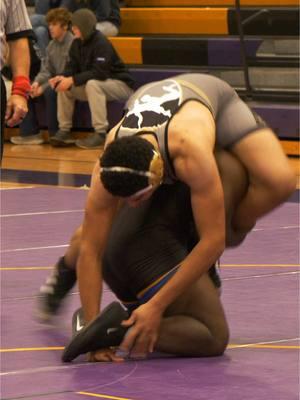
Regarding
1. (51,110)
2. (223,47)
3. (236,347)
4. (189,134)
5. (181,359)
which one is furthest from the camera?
(51,110)

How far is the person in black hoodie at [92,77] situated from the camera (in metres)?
9.06

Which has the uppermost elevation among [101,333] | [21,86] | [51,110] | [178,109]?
[178,109]

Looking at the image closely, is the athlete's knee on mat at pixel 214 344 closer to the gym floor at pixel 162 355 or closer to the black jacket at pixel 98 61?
the gym floor at pixel 162 355

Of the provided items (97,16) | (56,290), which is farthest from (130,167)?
(97,16)

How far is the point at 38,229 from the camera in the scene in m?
5.75

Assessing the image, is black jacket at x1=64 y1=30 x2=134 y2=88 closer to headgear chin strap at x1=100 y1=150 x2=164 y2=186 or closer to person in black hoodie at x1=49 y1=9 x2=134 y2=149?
person in black hoodie at x1=49 y1=9 x2=134 y2=149

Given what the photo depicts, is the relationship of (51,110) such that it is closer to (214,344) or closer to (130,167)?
(214,344)

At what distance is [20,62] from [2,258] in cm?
110

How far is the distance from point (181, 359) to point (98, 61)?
19.0 feet

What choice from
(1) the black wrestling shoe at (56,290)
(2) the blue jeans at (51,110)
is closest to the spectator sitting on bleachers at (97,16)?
(2) the blue jeans at (51,110)

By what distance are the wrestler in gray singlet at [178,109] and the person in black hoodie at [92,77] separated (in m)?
5.23

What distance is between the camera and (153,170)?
10.8 ft

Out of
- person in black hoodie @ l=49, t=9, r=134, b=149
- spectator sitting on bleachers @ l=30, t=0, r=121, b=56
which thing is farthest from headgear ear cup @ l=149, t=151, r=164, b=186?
spectator sitting on bleachers @ l=30, t=0, r=121, b=56

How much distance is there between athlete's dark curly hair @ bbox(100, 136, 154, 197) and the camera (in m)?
3.26
